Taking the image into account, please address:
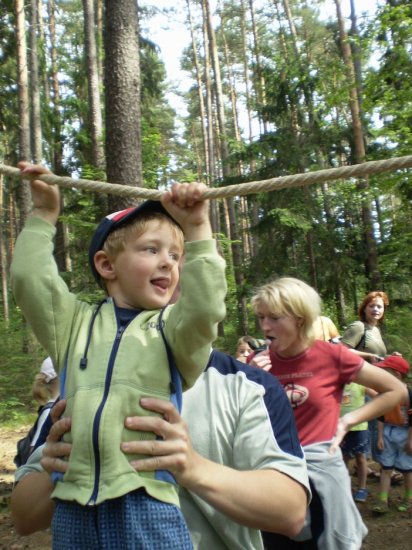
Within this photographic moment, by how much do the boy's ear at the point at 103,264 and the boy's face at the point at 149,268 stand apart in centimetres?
5

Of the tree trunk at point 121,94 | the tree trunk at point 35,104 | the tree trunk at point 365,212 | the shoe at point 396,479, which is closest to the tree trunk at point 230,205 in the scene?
the tree trunk at point 365,212

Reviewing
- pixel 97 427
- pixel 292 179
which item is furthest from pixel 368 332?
pixel 97 427

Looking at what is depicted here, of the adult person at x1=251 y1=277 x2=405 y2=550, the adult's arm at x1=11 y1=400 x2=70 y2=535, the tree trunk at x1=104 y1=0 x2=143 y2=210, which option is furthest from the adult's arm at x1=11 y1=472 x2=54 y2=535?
the tree trunk at x1=104 y1=0 x2=143 y2=210

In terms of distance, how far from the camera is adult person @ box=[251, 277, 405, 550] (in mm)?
2531

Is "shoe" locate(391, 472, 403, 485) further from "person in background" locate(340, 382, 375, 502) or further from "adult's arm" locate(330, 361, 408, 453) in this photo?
"adult's arm" locate(330, 361, 408, 453)

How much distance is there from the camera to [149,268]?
147cm

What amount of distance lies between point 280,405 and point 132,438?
514 millimetres

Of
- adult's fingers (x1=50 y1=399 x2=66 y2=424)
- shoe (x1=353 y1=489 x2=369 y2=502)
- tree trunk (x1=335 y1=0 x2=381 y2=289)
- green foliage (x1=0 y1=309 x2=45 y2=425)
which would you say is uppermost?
tree trunk (x1=335 y1=0 x2=381 y2=289)

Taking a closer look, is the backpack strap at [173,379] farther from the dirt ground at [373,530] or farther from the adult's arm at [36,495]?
the dirt ground at [373,530]

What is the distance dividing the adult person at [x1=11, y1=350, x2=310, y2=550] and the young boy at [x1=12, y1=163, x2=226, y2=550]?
2.1 inches

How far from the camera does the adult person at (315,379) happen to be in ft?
8.30

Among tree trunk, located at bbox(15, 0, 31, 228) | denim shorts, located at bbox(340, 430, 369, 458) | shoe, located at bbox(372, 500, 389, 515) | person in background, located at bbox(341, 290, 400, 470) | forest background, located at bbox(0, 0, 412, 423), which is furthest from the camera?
tree trunk, located at bbox(15, 0, 31, 228)

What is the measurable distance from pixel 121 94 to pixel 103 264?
4.89m

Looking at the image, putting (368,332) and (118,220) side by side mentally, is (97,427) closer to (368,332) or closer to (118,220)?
(118,220)
